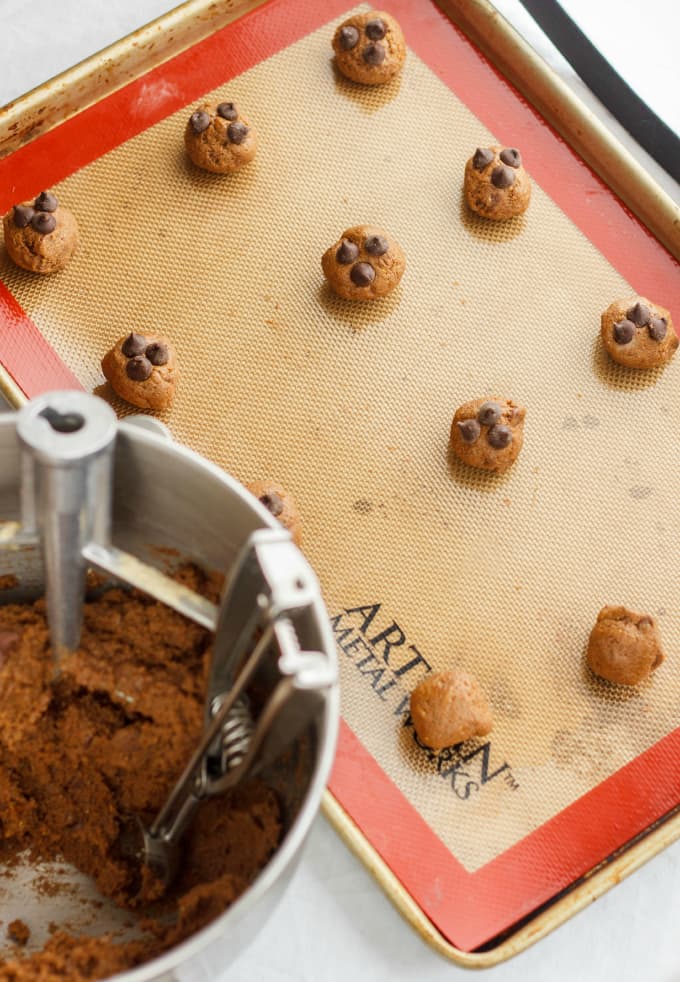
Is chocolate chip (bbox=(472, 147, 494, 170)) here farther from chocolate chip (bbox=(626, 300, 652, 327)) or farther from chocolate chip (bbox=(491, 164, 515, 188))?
chocolate chip (bbox=(626, 300, 652, 327))

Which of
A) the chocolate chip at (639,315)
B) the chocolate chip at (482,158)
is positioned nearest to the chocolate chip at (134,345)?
the chocolate chip at (482,158)

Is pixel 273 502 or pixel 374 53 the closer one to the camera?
pixel 273 502

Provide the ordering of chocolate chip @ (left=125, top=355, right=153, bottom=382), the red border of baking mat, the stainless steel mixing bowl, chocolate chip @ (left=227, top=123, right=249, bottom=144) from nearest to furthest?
the stainless steel mixing bowl → the red border of baking mat → chocolate chip @ (left=125, top=355, right=153, bottom=382) → chocolate chip @ (left=227, top=123, right=249, bottom=144)

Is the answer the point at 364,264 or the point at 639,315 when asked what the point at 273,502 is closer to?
the point at 364,264

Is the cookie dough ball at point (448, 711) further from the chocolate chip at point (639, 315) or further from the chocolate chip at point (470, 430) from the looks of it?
the chocolate chip at point (639, 315)

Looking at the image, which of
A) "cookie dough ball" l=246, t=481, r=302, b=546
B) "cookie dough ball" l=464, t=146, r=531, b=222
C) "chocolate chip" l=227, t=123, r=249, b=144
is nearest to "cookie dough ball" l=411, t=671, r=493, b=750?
"cookie dough ball" l=246, t=481, r=302, b=546

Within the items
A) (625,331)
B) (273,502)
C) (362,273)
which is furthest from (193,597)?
(625,331)
